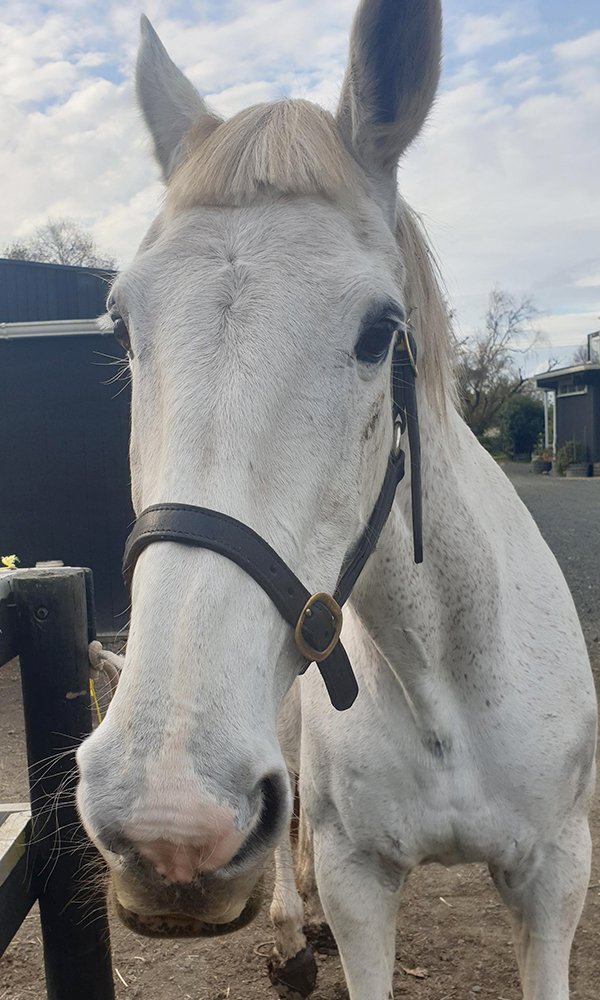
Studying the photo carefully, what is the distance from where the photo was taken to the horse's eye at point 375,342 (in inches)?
58.8

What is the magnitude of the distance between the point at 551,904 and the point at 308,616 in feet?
4.44

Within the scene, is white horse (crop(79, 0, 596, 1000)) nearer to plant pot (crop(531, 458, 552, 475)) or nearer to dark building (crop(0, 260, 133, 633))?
dark building (crop(0, 260, 133, 633))

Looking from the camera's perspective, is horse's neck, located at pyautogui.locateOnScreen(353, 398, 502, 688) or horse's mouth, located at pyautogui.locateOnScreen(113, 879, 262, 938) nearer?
horse's mouth, located at pyautogui.locateOnScreen(113, 879, 262, 938)

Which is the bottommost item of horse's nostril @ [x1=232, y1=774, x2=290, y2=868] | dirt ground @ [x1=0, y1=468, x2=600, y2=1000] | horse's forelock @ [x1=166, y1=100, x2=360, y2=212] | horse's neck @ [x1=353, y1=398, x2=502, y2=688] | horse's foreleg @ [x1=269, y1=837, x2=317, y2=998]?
dirt ground @ [x1=0, y1=468, x2=600, y2=1000]

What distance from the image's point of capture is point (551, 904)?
6.84 feet

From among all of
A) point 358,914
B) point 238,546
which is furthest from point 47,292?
point 238,546

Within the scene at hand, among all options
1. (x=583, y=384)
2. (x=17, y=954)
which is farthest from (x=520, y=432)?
(x=17, y=954)

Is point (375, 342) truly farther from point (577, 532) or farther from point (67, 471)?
point (577, 532)

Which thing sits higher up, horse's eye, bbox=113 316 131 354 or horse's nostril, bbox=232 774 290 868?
horse's eye, bbox=113 316 131 354

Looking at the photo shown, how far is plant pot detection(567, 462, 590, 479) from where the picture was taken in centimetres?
2844

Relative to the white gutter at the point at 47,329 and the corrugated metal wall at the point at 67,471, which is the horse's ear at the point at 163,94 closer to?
the white gutter at the point at 47,329

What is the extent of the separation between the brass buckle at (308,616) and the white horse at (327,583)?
3 cm

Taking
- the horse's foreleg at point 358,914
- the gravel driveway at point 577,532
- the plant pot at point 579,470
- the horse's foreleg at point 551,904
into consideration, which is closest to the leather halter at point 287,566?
the horse's foreleg at point 358,914

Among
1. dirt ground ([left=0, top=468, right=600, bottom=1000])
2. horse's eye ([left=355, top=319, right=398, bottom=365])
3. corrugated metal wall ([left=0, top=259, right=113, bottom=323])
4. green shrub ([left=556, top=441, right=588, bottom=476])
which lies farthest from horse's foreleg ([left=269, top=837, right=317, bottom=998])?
green shrub ([left=556, top=441, right=588, bottom=476])
